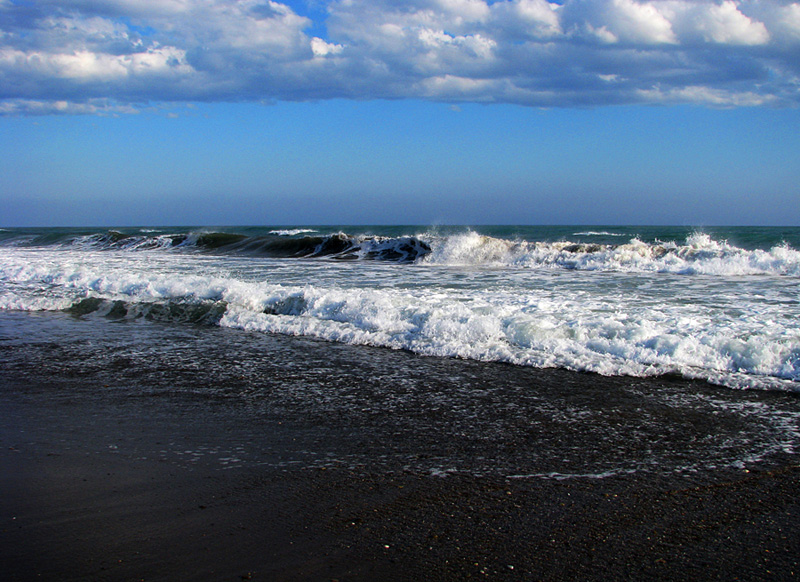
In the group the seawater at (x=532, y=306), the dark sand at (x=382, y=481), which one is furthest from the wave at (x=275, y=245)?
the dark sand at (x=382, y=481)

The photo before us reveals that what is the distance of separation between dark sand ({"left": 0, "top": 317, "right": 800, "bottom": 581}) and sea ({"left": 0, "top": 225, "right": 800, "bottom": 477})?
0.04 m

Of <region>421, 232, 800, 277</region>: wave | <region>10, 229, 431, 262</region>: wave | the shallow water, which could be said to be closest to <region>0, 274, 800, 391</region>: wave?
the shallow water

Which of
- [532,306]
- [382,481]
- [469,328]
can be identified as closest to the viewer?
[382,481]

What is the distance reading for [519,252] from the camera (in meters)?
21.7

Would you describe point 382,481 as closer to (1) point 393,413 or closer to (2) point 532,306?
(1) point 393,413

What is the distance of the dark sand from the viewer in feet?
9.14

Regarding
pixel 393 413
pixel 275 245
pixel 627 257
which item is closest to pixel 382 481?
pixel 393 413

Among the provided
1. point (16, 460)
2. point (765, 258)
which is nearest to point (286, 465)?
point (16, 460)

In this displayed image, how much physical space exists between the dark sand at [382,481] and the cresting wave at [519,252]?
12.7m

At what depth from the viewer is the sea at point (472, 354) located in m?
4.35

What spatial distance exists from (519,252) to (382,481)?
61.6 ft

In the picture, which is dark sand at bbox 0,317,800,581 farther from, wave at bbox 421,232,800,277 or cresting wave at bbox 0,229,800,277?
cresting wave at bbox 0,229,800,277

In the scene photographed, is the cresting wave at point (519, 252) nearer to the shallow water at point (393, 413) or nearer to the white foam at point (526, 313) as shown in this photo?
the white foam at point (526, 313)

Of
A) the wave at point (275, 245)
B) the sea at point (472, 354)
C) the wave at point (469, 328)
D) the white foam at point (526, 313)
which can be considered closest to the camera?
the sea at point (472, 354)
